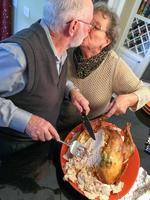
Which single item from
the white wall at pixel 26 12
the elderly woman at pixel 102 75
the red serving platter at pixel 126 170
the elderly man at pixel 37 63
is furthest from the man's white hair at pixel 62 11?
the white wall at pixel 26 12

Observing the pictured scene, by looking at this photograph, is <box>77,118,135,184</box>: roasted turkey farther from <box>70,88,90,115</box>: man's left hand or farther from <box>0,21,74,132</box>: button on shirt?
<box>0,21,74,132</box>: button on shirt

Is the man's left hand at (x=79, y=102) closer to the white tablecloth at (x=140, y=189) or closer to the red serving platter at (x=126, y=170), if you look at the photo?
the red serving platter at (x=126, y=170)

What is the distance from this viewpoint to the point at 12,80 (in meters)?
0.78

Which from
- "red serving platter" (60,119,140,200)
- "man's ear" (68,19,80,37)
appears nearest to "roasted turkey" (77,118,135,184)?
"red serving platter" (60,119,140,200)

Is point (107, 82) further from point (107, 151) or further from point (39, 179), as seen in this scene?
point (39, 179)

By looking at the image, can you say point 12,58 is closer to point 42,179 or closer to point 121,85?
point 42,179

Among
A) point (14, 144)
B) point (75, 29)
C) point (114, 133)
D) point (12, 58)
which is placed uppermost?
point (75, 29)

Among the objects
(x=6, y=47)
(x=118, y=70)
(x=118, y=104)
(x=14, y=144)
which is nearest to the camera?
(x=6, y=47)

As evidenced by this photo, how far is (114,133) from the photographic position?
95 cm

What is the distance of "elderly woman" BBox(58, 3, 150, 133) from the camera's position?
1.11 m

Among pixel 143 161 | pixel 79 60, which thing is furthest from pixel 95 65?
pixel 143 161

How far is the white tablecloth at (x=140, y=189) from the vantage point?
0.85m

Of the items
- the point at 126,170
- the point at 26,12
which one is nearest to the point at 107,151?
the point at 126,170

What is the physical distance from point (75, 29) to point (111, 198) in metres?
0.59
